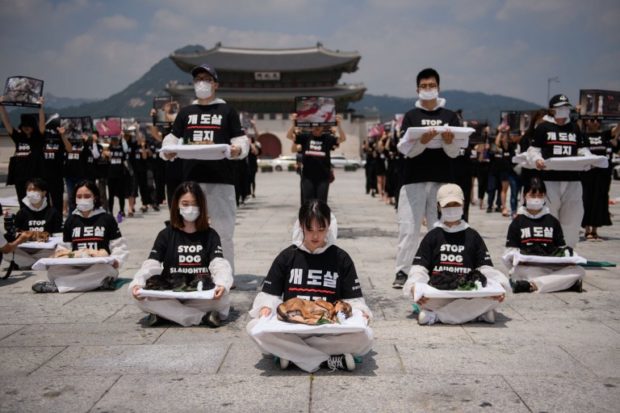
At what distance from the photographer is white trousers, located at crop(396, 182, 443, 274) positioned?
5816mm

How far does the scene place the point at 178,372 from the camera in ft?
11.5

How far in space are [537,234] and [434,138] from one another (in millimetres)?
1385

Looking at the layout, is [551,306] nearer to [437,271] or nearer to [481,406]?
[437,271]

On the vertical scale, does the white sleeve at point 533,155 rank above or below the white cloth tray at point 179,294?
above

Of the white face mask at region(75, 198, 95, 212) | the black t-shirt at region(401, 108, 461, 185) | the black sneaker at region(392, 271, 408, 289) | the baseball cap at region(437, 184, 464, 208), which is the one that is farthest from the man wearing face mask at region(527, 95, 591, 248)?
the white face mask at region(75, 198, 95, 212)

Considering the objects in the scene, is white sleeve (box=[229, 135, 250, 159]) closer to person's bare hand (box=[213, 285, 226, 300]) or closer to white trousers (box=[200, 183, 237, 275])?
white trousers (box=[200, 183, 237, 275])

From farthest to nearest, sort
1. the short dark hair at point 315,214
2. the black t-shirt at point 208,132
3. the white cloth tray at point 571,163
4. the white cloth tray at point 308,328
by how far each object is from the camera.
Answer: the white cloth tray at point 571,163 → the black t-shirt at point 208,132 → the short dark hair at point 315,214 → the white cloth tray at point 308,328

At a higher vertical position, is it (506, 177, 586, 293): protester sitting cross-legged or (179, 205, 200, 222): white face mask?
(179, 205, 200, 222): white face mask

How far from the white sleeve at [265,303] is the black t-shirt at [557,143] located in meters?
4.23

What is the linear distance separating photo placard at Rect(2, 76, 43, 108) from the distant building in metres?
50.9

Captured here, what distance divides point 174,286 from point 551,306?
318 centimetres

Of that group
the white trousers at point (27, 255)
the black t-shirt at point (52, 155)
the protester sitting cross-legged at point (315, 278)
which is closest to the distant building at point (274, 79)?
the black t-shirt at point (52, 155)

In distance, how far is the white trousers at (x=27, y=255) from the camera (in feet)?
22.5

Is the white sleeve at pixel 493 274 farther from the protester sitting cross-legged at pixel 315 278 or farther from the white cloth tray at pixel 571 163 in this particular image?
the white cloth tray at pixel 571 163
